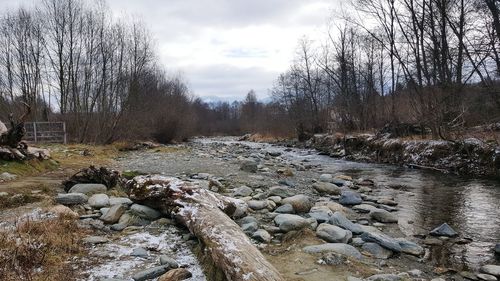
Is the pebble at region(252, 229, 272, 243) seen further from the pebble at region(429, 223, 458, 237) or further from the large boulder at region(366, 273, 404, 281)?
the pebble at region(429, 223, 458, 237)

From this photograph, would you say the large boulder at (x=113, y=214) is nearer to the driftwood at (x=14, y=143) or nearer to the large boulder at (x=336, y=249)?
the large boulder at (x=336, y=249)

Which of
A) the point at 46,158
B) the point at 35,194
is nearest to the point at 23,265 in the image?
the point at 35,194

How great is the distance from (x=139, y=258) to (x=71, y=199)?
2.73 m

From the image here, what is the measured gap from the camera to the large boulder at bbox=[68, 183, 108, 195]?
7.21 m

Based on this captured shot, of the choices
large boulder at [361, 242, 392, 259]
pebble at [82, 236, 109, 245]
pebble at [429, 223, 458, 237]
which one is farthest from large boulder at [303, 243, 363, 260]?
pebble at [82, 236, 109, 245]

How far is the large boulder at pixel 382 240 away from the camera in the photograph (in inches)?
207

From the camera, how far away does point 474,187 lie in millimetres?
10422

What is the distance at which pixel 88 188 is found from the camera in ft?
24.1

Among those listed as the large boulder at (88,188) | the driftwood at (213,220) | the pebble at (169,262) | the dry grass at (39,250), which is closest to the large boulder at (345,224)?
the driftwood at (213,220)

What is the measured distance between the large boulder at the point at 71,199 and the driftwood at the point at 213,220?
0.82m

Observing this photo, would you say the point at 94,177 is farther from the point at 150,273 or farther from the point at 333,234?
the point at 333,234

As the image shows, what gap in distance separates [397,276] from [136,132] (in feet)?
87.5

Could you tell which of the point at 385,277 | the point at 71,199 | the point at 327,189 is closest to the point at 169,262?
the point at 385,277

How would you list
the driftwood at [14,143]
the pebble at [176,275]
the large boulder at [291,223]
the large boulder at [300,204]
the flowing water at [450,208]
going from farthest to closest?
the driftwood at [14,143] < the large boulder at [300,204] < the large boulder at [291,223] < the flowing water at [450,208] < the pebble at [176,275]
